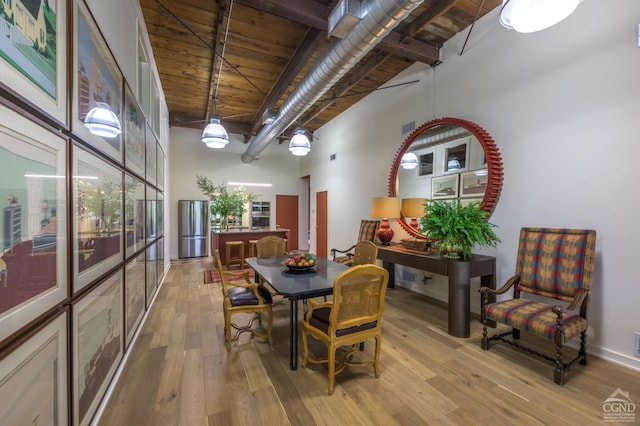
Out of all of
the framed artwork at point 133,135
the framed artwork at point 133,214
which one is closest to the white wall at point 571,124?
the framed artwork at point 133,135

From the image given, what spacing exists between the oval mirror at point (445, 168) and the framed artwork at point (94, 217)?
135 inches

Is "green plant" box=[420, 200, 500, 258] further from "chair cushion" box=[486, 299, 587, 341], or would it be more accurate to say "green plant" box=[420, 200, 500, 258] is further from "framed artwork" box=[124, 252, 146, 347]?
"framed artwork" box=[124, 252, 146, 347]

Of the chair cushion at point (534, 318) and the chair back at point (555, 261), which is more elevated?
the chair back at point (555, 261)

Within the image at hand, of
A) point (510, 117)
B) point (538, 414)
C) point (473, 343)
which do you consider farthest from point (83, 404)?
point (510, 117)

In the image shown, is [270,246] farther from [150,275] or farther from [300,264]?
[150,275]

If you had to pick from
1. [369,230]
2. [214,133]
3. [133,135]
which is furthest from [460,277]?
[214,133]

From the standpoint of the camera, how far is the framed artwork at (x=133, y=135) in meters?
2.51

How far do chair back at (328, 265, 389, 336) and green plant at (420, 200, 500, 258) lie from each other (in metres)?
1.43

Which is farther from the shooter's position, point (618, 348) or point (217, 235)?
point (217, 235)

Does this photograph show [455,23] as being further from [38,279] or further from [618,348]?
[38,279]

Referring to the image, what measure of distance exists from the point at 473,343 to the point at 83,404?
3.25 metres

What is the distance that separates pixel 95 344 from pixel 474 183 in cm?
419

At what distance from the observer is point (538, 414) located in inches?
72.2

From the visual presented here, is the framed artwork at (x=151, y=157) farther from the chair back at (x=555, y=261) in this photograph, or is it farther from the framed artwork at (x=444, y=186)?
the chair back at (x=555, y=261)
